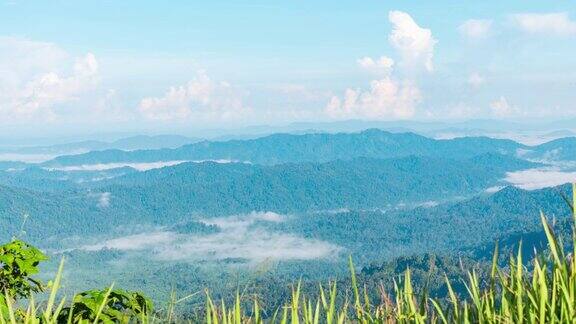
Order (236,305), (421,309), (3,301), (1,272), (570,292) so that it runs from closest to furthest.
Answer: (570,292) → (236,305) → (421,309) → (3,301) → (1,272)

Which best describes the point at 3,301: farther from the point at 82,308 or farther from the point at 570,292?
the point at 570,292

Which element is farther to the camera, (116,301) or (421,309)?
(116,301)

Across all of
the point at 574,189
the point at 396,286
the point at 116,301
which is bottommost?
the point at 116,301

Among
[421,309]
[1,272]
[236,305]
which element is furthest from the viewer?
[1,272]

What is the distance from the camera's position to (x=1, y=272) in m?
6.46

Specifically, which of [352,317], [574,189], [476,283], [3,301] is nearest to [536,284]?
[476,283]

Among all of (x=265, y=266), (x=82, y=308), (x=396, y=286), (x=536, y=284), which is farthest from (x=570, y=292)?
(x=82, y=308)

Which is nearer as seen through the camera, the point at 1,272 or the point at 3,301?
the point at 3,301

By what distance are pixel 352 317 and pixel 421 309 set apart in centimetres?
65

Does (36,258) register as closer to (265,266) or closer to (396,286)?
(265,266)

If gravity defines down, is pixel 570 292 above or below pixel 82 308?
above

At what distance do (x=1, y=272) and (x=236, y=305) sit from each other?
3478mm

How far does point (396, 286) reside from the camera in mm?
4555

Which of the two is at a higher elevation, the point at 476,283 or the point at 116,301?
the point at 476,283
